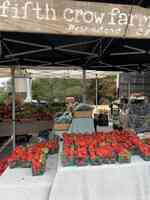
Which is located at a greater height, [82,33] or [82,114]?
[82,33]

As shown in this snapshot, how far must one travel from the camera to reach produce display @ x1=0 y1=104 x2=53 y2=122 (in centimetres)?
657

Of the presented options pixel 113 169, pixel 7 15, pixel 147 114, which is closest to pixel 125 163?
pixel 113 169

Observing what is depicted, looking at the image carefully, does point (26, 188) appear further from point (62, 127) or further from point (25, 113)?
point (25, 113)

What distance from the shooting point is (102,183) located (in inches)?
91.6

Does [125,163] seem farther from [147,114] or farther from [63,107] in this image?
[63,107]

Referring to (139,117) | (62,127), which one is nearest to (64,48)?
(62,127)

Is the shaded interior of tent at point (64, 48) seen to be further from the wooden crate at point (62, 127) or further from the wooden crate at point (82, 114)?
the wooden crate at point (62, 127)

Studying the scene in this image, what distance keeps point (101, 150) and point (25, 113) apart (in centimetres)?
435

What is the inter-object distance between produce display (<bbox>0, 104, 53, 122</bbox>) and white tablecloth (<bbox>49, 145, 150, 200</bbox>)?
433cm

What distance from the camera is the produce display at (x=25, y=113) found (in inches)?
259

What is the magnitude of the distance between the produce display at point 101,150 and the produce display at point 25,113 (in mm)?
3667

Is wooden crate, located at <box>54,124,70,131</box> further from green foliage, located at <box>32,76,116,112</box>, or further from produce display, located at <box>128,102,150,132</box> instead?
green foliage, located at <box>32,76,116,112</box>

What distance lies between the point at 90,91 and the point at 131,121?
12880 millimetres

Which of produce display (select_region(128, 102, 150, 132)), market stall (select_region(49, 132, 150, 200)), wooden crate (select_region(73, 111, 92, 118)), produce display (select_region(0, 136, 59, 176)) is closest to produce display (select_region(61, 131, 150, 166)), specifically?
market stall (select_region(49, 132, 150, 200))
